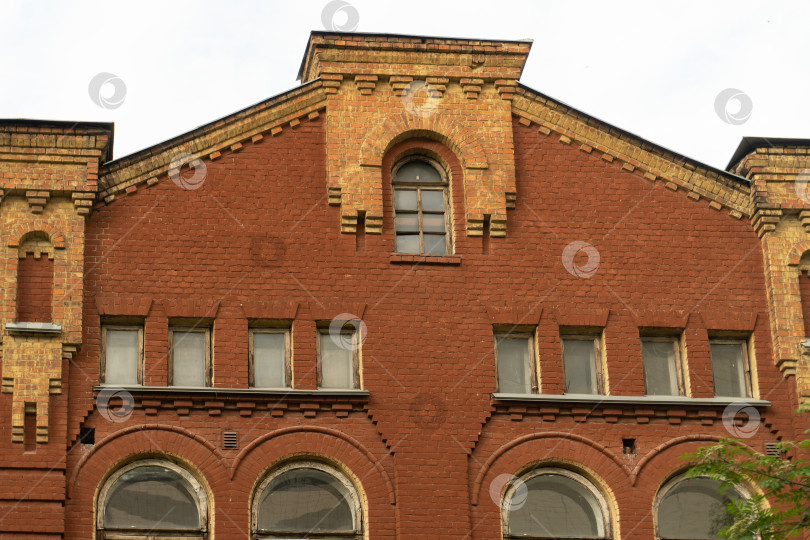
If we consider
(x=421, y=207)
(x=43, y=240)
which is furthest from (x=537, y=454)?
(x=43, y=240)

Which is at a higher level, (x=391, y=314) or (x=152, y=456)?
(x=391, y=314)

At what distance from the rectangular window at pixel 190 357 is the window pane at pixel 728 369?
8.30m

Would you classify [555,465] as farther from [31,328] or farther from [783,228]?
[31,328]

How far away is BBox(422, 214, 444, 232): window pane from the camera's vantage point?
2773cm

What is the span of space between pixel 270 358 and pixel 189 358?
1.28 m

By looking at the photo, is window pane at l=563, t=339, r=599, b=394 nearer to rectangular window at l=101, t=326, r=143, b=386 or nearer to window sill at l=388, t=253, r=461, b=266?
window sill at l=388, t=253, r=461, b=266

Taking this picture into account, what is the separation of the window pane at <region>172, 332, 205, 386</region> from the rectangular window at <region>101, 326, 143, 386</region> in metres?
0.57

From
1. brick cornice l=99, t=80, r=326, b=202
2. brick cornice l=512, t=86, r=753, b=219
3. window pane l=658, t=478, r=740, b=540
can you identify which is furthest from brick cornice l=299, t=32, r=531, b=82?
window pane l=658, t=478, r=740, b=540

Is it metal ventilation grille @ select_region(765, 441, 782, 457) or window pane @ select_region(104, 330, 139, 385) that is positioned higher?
window pane @ select_region(104, 330, 139, 385)

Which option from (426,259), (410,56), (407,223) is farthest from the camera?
(410,56)

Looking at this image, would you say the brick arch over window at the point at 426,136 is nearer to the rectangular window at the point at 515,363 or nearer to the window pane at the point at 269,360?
the rectangular window at the point at 515,363

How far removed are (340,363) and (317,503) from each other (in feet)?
7.71

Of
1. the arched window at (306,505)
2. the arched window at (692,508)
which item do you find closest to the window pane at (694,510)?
the arched window at (692,508)

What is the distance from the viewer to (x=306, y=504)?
83.6 ft
